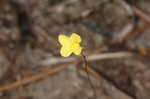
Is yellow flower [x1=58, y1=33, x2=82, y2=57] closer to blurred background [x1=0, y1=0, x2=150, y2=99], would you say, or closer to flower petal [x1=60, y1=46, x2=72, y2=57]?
→ flower petal [x1=60, y1=46, x2=72, y2=57]

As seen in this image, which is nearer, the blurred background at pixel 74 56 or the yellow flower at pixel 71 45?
the yellow flower at pixel 71 45

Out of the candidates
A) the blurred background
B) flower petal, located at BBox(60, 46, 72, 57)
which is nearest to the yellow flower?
flower petal, located at BBox(60, 46, 72, 57)

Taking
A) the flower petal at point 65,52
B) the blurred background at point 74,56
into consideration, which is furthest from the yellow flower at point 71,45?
the blurred background at point 74,56

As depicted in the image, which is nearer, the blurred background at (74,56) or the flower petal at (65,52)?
the flower petal at (65,52)

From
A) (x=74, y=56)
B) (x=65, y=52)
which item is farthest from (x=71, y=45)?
(x=74, y=56)

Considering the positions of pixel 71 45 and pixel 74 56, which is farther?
pixel 74 56

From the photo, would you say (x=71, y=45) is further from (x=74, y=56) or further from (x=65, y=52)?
(x=74, y=56)

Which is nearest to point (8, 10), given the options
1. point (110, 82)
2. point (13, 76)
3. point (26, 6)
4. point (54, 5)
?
point (26, 6)

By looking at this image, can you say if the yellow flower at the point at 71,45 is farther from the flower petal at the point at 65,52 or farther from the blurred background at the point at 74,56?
the blurred background at the point at 74,56
